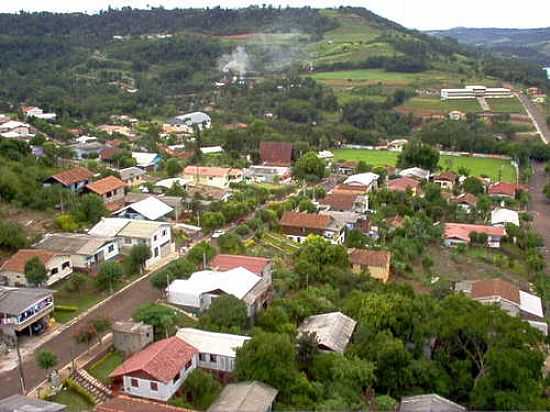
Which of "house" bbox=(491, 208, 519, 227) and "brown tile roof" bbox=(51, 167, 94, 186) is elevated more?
"brown tile roof" bbox=(51, 167, 94, 186)

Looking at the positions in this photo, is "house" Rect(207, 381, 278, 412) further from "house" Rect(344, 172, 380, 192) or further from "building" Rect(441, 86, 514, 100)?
"building" Rect(441, 86, 514, 100)

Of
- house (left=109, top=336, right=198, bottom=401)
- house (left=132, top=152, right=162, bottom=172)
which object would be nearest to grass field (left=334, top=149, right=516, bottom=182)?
Result: house (left=132, top=152, right=162, bottom=172)

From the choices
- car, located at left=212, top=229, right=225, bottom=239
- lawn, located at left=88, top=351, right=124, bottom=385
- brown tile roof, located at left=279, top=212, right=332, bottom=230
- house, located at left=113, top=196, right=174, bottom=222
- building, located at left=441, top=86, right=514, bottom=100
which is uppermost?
building, located at left=441, top=86, right=514, bottom=100

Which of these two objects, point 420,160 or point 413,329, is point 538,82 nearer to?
point 420,160

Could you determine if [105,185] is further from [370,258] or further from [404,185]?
[404,185]

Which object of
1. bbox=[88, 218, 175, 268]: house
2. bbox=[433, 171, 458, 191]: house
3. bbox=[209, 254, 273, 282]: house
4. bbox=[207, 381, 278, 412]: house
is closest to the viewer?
bbox=[207, 381, 278, 412]: house

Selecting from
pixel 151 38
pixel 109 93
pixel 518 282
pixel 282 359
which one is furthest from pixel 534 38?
pixel 282 359

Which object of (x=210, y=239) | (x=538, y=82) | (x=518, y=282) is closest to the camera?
(x=518, y=282)

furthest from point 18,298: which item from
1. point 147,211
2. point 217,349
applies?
point 147,211
